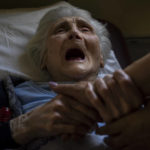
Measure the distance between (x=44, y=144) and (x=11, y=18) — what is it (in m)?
1.03

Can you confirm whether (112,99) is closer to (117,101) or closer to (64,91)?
(117,101)

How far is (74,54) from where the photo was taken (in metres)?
1.19

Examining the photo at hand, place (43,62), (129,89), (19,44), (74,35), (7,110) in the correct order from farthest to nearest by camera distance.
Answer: (19,44) < (43,62) < (74,35) < (7,110) < (129,89)

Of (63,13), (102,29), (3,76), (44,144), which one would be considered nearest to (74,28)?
(63,13)

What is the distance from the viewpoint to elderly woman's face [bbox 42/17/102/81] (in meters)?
1.09

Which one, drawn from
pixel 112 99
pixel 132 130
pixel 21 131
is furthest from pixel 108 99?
pixel 21 131

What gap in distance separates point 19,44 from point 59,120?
814 mm

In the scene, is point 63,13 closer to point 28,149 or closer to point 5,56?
point 5,56

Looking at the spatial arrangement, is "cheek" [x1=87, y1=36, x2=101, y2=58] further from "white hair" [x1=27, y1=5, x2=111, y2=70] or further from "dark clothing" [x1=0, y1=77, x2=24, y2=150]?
"dark clothing" [x1=0, y1=77, x2=24, y2=150]

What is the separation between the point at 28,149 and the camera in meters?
0.89

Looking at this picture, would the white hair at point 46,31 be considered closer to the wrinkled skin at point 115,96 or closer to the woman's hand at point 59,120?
the woman's hand at point 59,120

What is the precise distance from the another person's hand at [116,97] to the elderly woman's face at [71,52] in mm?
378

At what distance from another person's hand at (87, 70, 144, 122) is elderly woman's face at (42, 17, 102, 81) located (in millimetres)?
378

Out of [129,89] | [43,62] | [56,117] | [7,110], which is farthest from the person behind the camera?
[43,62]
